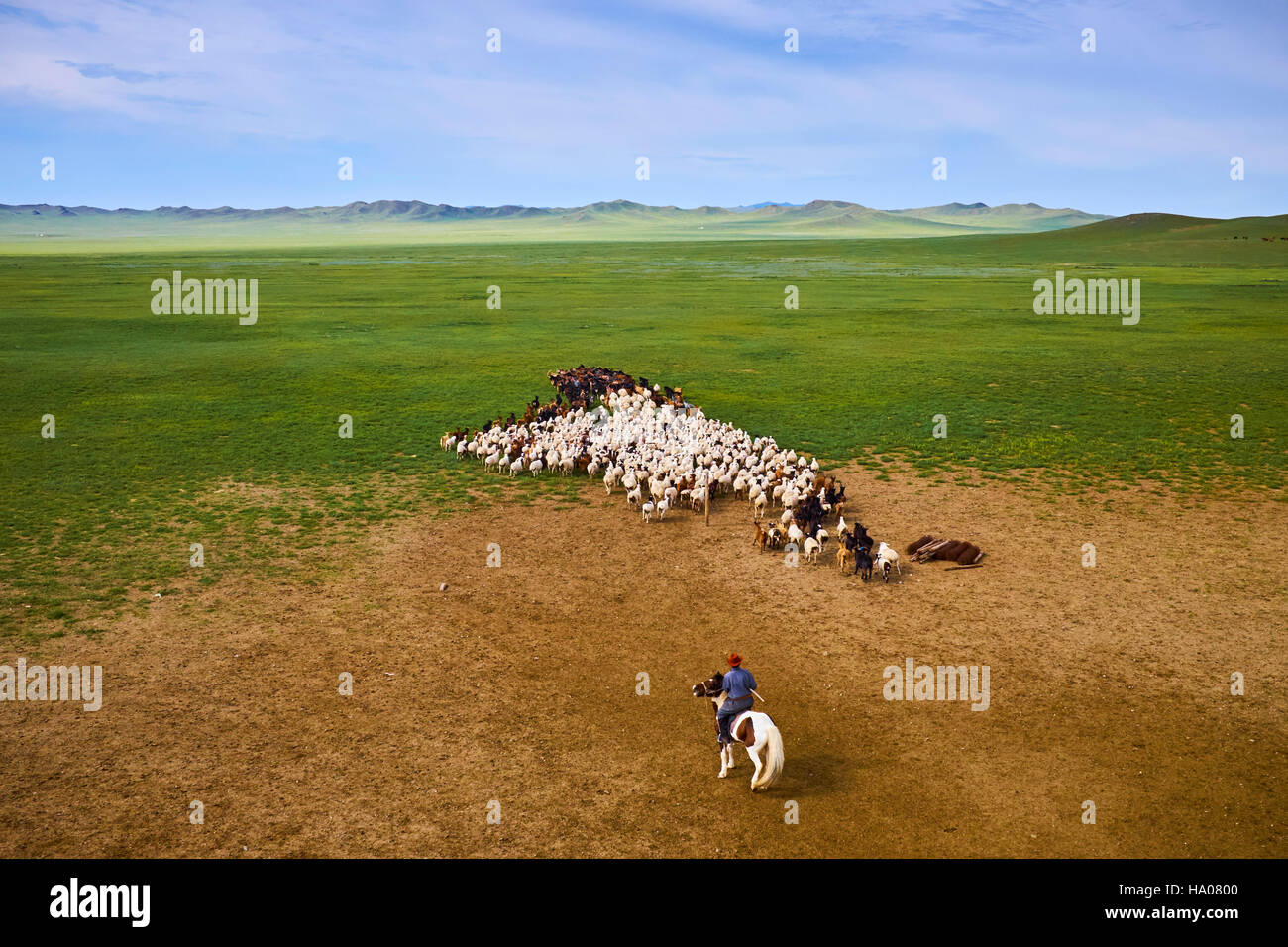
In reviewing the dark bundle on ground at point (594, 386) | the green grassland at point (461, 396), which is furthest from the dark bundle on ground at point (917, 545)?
the dark bundle on ground at point (594, 386)

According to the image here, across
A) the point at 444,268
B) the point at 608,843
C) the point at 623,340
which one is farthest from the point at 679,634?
the point at 444,268

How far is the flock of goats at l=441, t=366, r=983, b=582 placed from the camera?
17.7 m

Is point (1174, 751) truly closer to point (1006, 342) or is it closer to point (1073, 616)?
point (1073, 616)

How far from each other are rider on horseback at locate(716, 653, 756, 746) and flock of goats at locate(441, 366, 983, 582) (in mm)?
6280

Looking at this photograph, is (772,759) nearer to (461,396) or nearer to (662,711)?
(662,711)

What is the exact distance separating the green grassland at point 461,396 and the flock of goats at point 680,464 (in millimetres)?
1094

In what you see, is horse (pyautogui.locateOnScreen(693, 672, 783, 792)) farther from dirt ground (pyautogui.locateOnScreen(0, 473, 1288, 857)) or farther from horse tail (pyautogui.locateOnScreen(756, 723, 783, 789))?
dirt ground (pyautogui.locateOnScreen(0, 473, 1288, 857))

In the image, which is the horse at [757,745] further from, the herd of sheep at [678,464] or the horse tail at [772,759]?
the herd of sheep at [678,464]

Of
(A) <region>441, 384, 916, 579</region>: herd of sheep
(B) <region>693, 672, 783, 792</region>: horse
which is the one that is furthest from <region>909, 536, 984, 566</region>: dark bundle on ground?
(B) <region>693, 672, 783, 792</region>: horse

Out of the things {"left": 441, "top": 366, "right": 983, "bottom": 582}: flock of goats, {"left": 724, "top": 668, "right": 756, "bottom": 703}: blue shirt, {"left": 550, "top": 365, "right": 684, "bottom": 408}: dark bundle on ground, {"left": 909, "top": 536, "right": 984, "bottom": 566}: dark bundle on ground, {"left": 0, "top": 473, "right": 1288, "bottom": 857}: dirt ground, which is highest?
{"left": 550, "top": 365, "right": 684, "bottom": 408}: dark bundle on ground

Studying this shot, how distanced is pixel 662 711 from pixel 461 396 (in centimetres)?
2208

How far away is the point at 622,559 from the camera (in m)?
17.4

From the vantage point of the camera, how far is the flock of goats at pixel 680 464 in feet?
58.1

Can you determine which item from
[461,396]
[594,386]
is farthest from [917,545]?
[461,396]
